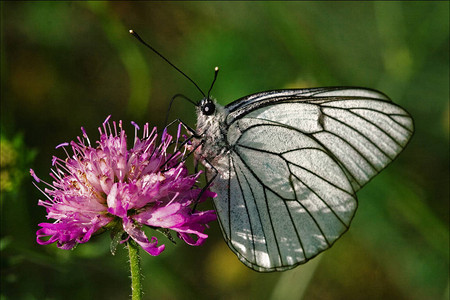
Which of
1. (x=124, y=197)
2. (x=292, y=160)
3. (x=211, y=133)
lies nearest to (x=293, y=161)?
(x=292, y=160)

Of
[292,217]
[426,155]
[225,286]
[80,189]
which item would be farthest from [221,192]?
[426,155]

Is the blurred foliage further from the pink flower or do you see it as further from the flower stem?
the flower stem

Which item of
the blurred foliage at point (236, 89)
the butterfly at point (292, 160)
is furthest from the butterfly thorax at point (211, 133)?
the blurred foliage at point (236, 89)

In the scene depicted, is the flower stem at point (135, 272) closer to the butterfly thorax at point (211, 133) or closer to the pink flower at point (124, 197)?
the pink flower at point (124, 197)

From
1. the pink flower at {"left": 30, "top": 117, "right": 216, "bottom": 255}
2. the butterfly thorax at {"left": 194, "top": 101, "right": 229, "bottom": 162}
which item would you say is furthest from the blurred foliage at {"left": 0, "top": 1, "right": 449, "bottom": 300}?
the butterfly thorax at {"left": 194, "top": 101, "right": 229, "bottom": 162}

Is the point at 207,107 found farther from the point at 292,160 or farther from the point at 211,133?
the point at 292,160
